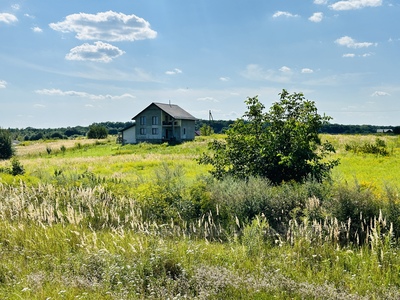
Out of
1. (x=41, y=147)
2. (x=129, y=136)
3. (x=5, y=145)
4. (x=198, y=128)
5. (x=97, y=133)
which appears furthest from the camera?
(x=198, y=128)

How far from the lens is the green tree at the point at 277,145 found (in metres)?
11.9

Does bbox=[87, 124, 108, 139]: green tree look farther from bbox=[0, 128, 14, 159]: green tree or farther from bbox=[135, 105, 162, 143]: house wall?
bbox=[0, 128, 14, 159]: green tree

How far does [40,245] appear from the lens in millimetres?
7035

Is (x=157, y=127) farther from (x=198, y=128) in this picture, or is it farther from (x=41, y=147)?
(x=198, y=128)

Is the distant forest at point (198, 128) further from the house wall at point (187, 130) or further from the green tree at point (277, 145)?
the green tree at point (277, 145)

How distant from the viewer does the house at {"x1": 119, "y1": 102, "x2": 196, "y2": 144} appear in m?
63.0

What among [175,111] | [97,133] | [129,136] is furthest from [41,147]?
[97,133]

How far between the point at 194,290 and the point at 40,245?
11.6ft

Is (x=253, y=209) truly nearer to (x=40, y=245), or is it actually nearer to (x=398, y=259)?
(x=398, y=259)

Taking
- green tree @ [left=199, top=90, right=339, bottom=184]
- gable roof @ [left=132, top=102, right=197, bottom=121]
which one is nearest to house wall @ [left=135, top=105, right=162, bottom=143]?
gable roof @ [left=132, top=102, right=197, bottom=121]

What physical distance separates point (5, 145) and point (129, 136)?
22.3 m

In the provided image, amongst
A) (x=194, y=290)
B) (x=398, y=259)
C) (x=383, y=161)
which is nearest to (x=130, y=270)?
(x=194, y=290)

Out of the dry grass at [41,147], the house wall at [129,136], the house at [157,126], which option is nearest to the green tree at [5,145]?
the dry grass at [41,147]

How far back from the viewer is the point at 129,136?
6619cm
